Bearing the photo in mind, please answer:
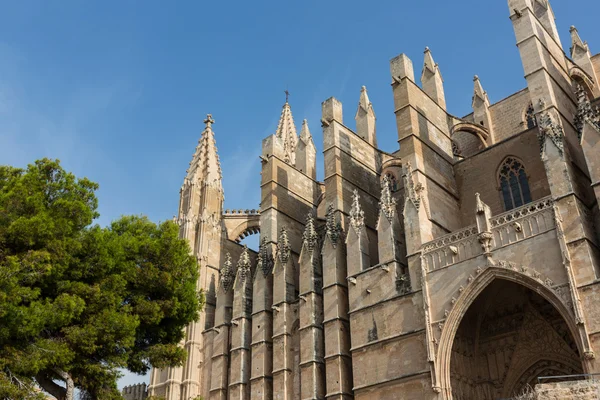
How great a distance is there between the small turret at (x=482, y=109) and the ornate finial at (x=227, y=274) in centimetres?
1039

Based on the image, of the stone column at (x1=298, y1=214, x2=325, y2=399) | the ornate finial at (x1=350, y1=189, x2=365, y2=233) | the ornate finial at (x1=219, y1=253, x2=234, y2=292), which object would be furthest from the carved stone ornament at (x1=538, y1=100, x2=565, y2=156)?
the ornate finial at (x1=219, y1=253, x2=234, y2=292)

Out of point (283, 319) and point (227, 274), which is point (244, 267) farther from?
point (283, 319)

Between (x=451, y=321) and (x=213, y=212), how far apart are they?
41.5ft

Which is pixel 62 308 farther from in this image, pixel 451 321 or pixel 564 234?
pixel 564 234

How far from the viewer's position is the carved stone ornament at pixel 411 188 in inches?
661

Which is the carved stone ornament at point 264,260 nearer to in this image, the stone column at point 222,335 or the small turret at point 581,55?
the stone column at point 222,335

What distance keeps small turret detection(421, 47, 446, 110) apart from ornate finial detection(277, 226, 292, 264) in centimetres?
642

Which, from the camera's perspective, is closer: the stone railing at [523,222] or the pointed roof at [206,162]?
the stone railing at [523,222]

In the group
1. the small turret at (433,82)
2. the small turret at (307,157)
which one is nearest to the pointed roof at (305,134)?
the small turret at (307,157)

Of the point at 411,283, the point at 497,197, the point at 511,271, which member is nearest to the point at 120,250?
the point at 411,283

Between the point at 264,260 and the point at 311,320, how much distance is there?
365 cm

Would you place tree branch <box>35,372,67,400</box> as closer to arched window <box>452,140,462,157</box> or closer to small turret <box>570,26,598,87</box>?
arched window <box>452,140,462,157</box>

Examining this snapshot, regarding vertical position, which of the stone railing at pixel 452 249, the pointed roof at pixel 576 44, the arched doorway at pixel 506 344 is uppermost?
the pointed roof at pixel 576 44

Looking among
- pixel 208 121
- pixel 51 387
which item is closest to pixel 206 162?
pixel 208 121
